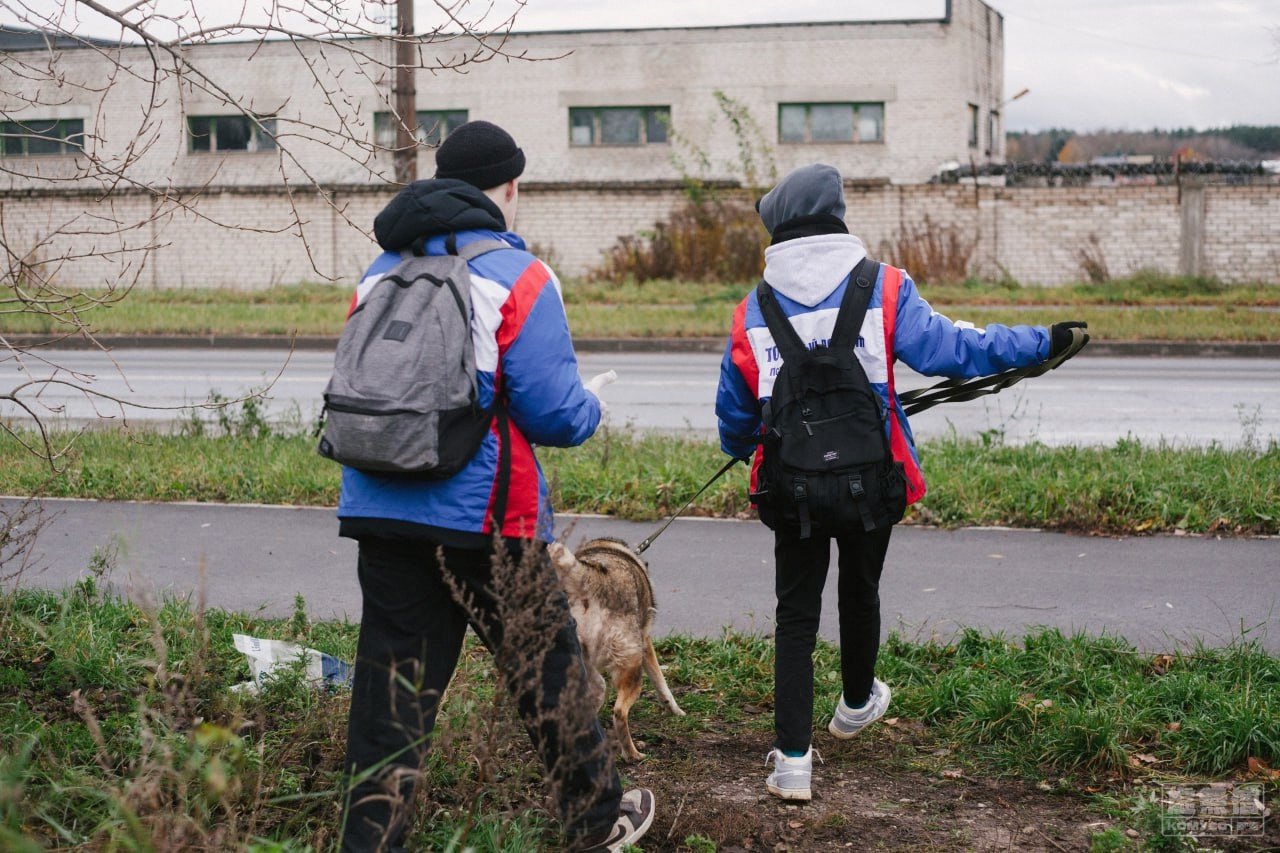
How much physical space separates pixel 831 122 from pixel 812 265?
30.4 metres

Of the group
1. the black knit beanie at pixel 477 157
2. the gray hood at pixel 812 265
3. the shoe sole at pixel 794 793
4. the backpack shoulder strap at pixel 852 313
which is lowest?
the shoe sole at pixel 794 793

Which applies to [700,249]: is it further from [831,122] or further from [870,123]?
[870,123]

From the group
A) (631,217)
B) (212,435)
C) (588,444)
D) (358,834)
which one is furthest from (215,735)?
(631,217)

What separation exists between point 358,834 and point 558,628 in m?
0.67

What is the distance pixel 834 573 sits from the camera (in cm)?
638

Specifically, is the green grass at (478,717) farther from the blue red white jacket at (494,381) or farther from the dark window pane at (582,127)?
the dark window pane at (582,127)

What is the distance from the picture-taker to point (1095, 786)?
12.6 ft

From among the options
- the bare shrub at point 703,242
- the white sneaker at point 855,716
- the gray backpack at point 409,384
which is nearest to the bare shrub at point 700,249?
the bare shrub at point 703,242

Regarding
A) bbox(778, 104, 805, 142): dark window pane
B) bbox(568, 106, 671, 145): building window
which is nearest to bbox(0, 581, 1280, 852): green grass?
bbox(778, 104, 805, 142): dark window pane

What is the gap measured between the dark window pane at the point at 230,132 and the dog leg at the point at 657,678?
1355 inches

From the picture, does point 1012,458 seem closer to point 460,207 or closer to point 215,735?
point 460,207

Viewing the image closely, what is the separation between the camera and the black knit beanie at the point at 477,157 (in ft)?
10.0

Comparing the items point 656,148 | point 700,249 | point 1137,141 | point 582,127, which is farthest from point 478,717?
point 1137,141

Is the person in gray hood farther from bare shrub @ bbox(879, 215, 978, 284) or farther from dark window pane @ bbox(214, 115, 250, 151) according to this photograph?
dark window pane @ bbox(214, 115, 250, 151)
